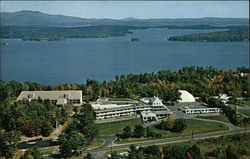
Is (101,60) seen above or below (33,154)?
below

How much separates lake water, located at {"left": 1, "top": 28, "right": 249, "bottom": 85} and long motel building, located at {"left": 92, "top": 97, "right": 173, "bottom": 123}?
5.10 m

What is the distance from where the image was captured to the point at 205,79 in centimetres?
1019

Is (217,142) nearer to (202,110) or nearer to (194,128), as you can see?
(194,128)

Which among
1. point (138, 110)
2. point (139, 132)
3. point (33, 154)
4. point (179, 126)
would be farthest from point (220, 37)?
point (33, 154)

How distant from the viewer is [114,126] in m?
6.53

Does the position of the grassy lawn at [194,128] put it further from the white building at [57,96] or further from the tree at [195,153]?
the white building at [57,96]

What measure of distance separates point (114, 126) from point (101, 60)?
36.1 feet

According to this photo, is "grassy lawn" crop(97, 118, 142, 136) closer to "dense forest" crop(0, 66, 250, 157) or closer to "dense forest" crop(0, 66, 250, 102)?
"dense forest" crop(0, 66, 250, 157)

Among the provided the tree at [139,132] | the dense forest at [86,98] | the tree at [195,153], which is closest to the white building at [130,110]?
the dense forest at [86,98]

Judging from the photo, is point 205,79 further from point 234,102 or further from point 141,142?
point 141,142

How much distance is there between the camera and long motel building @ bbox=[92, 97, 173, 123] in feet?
23.0

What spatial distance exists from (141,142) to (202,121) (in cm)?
181

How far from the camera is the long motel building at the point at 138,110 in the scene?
701 centimetres

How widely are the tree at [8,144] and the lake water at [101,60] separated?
282 inches
